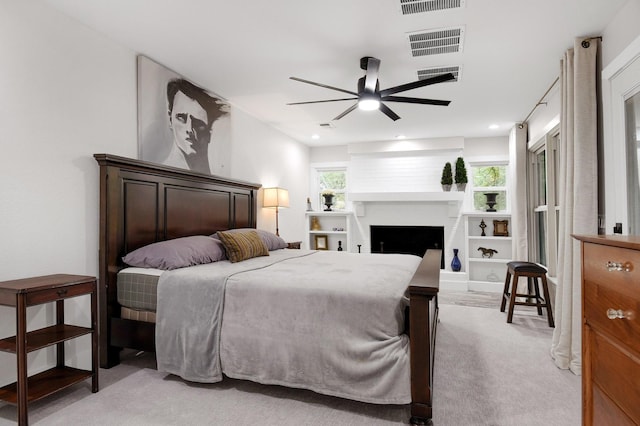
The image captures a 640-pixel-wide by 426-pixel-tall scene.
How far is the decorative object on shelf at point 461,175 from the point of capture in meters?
5.90

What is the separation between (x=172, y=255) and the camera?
2742 millimetres

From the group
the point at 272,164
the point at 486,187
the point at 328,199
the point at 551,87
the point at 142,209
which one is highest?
the point at 551,87

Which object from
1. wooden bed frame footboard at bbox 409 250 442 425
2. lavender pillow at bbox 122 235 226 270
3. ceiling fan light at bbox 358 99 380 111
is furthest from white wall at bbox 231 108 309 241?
wooden bed frame footboard at bbox 409 250 442 425

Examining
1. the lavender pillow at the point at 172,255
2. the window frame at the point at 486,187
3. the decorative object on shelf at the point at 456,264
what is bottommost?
the decorative object on shelf at the point at 456,264

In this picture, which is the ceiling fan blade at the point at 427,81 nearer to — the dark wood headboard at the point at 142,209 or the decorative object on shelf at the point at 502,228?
the dark wood headboard at the point at 142,209

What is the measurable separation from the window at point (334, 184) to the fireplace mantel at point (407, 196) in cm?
41

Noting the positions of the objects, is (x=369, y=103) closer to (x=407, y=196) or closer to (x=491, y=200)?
(x=407, y=196)

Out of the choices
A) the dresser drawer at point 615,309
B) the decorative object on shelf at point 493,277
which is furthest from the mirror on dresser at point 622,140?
the decorative object on shelf at point 493,277

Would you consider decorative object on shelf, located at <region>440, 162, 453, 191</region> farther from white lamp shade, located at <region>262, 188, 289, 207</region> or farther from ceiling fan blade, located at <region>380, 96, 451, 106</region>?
ceiling fan blade, located at <region>380, 96, 451, 106</region>

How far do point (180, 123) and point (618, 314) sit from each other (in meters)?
3.56

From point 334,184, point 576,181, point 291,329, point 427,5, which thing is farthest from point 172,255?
point 334,184

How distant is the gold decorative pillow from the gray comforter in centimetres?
55

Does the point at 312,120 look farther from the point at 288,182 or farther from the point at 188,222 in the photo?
the point at 188,222

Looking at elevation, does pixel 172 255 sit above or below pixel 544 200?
below
